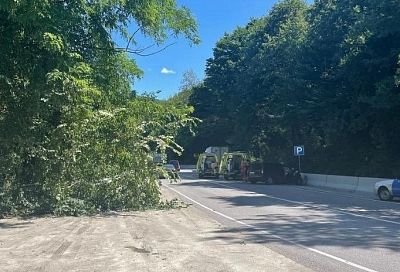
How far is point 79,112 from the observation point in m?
16.1

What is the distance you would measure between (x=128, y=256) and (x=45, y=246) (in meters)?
2.02

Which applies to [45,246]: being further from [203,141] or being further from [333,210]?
[203,141]

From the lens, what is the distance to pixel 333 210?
60.5ft

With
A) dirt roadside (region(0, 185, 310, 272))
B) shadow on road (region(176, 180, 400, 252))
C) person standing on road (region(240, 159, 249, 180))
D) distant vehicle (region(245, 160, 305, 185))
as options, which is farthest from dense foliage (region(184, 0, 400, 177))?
dirt roadside (region(0, 185, 310, 272))

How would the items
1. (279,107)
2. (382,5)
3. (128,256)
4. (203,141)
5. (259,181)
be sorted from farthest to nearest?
1. (203,141)
2. (279,107)
3. (259,181)
4. (382,5)
5. (128,256)

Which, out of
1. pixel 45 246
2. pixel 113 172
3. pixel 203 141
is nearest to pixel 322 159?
pixel 113 172

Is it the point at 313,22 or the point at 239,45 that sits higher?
the point at 239,45

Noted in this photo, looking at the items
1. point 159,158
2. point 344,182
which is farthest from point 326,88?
point 159,158

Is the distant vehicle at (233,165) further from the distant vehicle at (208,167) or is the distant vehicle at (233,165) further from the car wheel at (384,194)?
the car wheel at (384,194)

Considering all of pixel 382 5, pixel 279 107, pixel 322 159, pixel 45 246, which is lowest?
pixel 45 246

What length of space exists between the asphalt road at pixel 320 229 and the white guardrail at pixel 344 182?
31.7 feet

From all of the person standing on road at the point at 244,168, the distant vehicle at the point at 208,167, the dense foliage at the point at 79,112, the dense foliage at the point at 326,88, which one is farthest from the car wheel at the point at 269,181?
the dense foliage at the point at 79,112

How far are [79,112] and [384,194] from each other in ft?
50.1

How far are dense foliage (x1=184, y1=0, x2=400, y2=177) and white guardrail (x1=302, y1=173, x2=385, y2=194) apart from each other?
2.18 m
